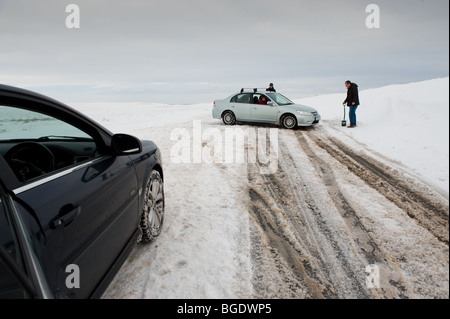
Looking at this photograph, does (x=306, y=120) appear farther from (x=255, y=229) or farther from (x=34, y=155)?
(x=34, y=155)

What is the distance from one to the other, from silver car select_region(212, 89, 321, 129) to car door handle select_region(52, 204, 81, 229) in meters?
10.4

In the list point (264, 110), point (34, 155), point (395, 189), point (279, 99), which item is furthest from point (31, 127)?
point (279, 99)

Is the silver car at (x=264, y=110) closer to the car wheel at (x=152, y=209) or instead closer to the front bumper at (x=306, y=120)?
the front bumper at (x=306, y=120)

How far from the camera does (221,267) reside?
8.97 ft

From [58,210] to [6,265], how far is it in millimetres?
477

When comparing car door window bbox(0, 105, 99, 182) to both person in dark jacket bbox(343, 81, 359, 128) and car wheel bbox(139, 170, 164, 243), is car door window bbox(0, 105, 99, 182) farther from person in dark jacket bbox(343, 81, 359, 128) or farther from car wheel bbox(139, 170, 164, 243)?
person in dark jacket bbox(343, 81, 359, 128)

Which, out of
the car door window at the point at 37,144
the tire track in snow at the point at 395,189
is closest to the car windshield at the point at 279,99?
the tire track in snow at the point at 395,189

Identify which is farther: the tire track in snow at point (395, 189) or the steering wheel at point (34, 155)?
the steering wheel at point (34, 155)

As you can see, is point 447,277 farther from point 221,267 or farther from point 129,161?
point 129,161

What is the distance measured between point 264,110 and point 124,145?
32.6 feet

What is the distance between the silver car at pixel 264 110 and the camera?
448 inches

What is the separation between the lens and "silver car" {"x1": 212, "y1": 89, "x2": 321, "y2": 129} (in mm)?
11383

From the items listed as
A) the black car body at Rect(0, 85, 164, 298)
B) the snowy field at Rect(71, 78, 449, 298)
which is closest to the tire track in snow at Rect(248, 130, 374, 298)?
the snowy field at Rect(71, 78, 449, 298)
